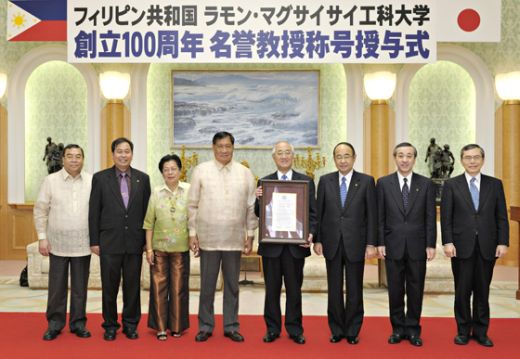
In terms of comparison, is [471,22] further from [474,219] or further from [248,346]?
[248,346]

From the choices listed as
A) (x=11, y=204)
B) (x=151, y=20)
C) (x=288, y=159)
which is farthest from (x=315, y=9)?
(x=11, y=204)

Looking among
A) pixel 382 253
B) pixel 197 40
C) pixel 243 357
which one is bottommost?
pixel 243 357

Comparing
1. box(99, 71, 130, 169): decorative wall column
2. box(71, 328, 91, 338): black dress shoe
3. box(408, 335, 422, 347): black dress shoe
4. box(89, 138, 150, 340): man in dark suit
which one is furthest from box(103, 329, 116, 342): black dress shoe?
box(99, 71, 130, 169): decorative wall column

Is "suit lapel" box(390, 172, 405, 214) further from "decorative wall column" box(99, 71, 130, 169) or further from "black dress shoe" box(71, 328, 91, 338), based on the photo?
"decorative wall column" box(99, 71, 130, 169)

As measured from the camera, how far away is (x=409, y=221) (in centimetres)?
433

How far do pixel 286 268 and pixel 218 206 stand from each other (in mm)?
675

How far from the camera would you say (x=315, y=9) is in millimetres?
6062

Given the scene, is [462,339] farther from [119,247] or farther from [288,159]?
[119,247]

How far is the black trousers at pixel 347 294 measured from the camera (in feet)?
14.5

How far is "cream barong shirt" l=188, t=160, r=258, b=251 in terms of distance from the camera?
176 inches

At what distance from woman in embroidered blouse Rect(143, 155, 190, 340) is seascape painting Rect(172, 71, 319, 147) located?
4592 millimetres

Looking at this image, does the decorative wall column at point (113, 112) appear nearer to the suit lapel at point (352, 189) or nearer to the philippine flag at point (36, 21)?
the philippine flag at point (36, 21)

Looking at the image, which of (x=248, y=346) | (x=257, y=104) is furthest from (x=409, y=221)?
(x=257, y=104)

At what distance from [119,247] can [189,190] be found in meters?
0.66
